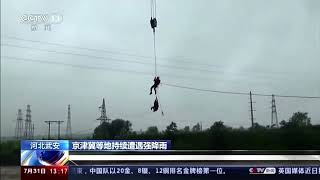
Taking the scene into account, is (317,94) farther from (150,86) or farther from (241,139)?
(150,86)

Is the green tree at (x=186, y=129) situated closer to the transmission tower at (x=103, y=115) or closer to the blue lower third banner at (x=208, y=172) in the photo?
the blue lower third banner at (x=208, y=172)

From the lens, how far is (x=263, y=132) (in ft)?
8.98

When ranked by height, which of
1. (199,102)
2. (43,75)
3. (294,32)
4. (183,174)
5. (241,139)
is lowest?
(183,174)

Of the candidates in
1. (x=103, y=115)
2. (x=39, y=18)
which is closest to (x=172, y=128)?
(x=103, y=115)

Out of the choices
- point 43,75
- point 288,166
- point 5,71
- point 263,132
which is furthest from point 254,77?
point 5,71

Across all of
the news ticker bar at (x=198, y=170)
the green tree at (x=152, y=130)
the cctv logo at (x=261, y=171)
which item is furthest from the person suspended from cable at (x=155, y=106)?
the cctv logo at (x=261, y=171)

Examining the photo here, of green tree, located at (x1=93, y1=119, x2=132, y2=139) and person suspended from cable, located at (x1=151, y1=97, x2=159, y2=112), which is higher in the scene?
person suspended from cable, located at (x1=151, y1=97, x2=159, y2=112)

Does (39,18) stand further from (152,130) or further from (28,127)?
(152,130)

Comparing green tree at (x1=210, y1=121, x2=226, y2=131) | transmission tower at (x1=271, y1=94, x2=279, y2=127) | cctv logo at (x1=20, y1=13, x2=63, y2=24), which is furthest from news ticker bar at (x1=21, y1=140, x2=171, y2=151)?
cctv logo at (x1=20, y1=13, x2=63, y2=24)

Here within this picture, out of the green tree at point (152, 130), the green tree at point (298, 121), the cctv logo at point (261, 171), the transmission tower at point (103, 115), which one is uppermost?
the transmission tower at point (103, 115)

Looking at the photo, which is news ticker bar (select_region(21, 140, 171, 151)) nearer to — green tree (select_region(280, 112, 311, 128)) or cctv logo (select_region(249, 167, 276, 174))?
cctv logo (select_region(249, 167, 276, 174))

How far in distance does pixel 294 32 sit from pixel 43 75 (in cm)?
165

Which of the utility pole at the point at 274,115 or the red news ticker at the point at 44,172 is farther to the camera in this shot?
the red news ticker at the point at 44,172

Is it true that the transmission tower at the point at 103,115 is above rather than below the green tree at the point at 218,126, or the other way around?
above
